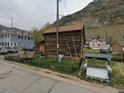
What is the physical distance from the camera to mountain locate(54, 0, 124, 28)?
152 m

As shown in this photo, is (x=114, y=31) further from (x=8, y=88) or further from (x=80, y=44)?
(x=8, y=88)

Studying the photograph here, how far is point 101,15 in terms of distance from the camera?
539 feet

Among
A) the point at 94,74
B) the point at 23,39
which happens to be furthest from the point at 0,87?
the point at 23,39

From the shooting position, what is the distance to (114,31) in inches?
4948

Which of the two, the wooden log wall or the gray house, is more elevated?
the gray house

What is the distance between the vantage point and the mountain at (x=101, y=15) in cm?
15150

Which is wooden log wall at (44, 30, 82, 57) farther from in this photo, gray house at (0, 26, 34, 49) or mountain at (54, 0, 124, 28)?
mountain at (54, 0, 124, 28)

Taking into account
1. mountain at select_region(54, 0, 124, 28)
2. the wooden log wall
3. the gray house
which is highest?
mountain at select_region(54, 0, 124, 28)

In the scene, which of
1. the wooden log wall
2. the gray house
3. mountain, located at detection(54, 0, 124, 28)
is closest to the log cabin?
the wooden log wall

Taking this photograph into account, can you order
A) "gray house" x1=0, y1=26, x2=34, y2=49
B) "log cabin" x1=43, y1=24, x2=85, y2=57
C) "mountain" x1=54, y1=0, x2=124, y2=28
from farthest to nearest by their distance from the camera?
"mountain" x1=54, y1=0, x2=124, y2=28
"gray house" x1=0, y1=26, x2=34, y2=49
"log cabin" x1=43, y1=24, x2=85, y2=57

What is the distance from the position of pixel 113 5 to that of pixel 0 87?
603ft

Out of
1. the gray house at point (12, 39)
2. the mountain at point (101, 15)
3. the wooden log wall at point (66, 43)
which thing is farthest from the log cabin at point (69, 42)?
the mountain at point (101, 15)

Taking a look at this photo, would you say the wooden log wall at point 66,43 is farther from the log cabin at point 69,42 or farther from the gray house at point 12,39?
the gray house at point 12,39

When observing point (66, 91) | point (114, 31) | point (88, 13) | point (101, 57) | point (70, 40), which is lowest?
point (66, 91)
